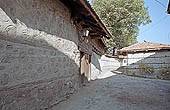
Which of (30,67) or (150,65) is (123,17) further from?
(30,67)

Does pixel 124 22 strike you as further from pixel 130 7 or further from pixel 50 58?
pixel 50 58

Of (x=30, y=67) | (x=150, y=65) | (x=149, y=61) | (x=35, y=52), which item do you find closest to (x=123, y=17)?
(x=149, y=61)

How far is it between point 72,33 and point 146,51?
32.2 ft

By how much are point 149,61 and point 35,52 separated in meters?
11.3

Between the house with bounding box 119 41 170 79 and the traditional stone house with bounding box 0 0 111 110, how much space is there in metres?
9.24

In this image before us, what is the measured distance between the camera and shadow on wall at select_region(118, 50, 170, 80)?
10.7 m

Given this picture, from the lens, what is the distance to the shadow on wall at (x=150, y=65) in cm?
1066

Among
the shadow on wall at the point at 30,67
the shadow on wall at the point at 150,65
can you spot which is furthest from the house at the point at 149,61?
the shadow on wall at the point at 30,67

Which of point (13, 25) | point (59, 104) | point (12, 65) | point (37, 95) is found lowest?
point (59, 104)

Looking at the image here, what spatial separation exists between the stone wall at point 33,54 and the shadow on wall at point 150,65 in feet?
31.2

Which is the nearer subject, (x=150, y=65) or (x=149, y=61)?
(x=150, y=65)

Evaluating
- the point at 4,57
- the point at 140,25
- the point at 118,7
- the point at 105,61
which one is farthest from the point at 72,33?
the point at 140,25

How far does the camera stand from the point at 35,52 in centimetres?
274

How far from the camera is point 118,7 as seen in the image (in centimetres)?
1511
